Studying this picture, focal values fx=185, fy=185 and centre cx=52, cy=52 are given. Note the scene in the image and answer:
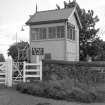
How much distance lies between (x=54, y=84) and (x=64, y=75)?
2.71 metres

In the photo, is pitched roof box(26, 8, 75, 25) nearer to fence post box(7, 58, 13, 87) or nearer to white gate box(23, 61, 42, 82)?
white gate box(23, 61, 42, 82)

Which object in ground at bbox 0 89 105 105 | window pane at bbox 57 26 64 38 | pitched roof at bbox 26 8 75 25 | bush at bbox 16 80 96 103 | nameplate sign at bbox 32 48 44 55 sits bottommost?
ground at bbox 0 89 105 105

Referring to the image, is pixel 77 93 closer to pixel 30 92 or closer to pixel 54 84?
pixel 54 84

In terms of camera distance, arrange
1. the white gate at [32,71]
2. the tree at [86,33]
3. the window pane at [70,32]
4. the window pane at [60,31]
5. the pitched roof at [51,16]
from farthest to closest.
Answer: the tree at [86,33]
the window pane at [70,32]
the pitched roof at [51,16]
the window pane at [60,31]
the white gate at [32,71]

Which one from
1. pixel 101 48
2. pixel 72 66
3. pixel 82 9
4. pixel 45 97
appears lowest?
pixel 45 97

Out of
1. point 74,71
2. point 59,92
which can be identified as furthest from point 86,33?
point 59,92

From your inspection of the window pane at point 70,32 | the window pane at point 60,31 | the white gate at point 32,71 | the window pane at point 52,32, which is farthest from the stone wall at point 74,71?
the window pane at point 70,32

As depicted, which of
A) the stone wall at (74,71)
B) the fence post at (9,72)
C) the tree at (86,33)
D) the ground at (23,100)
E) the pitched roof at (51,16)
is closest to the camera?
the ground at (23,100)

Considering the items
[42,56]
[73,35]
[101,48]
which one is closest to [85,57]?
[101,48]

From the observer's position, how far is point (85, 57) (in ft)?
84.6

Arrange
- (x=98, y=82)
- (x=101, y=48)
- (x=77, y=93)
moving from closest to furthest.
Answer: (x=77, y=93), (x=98, y=82), (x=101, y=48)

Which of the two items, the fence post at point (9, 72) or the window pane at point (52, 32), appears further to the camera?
the window pane at point (52, 32)

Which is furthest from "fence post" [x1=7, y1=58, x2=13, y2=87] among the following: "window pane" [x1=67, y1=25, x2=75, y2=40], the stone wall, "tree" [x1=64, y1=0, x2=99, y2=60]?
"tree" [x1=64, y1=0, x2=99, y2=60]

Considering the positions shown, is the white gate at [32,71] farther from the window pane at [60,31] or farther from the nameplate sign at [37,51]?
the window pane at [60,31]
